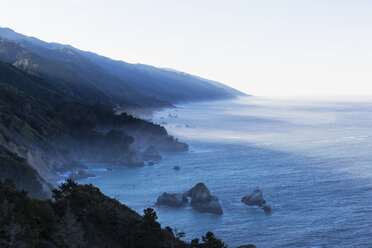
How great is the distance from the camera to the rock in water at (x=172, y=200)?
6775cm

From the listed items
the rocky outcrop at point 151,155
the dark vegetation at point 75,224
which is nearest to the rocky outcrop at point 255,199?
the dark vegetation at point 75,224

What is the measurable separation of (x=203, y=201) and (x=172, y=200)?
21.6 feet

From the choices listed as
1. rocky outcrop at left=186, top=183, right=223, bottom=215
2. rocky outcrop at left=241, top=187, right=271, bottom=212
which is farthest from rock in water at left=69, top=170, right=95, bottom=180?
rocky outcrop at left=241, top=187, right=271, bottom=212

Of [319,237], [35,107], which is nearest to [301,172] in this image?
[319,237]

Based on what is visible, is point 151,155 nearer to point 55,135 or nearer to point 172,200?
point 55,135

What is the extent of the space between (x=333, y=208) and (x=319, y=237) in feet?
45.2

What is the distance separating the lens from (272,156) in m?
114

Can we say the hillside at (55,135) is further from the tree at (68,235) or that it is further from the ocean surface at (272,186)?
the tree at (68,235)

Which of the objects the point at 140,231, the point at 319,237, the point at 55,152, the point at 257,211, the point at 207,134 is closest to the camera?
the point at 140,231

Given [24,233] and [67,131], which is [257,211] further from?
[67,131]

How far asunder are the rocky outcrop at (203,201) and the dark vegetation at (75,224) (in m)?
27.5

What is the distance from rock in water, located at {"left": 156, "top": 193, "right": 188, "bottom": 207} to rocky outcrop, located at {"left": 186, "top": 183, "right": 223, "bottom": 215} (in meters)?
2.12

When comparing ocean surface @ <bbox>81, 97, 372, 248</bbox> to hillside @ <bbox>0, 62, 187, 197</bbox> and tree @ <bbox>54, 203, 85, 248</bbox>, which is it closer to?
hillside @ <bbox>0, 62, 187, 197</bbox>

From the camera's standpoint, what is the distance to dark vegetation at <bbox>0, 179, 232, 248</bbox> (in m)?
24.9
